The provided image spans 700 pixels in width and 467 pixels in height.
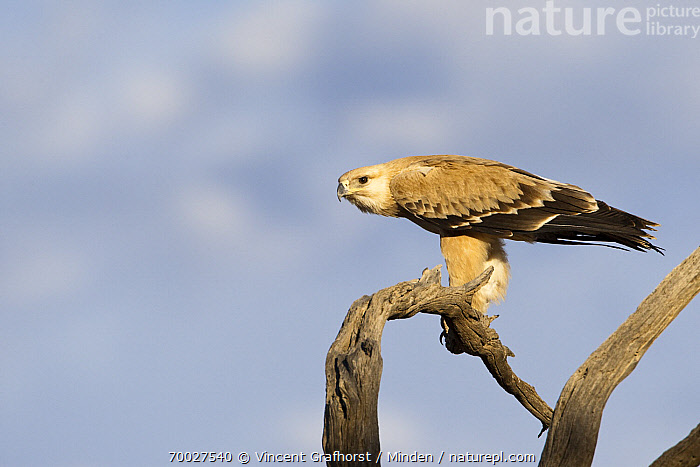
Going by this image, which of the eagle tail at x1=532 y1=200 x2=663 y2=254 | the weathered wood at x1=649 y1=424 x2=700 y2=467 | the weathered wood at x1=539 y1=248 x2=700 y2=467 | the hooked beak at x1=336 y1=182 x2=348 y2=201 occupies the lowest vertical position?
the weathered wood at x1=649 y1=424 x2=700 y2=467

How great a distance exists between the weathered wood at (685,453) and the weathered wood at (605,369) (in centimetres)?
53

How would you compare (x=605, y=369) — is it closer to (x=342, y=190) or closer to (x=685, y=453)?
(x=685, y=453)

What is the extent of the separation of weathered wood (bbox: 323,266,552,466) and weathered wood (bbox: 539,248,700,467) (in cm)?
123

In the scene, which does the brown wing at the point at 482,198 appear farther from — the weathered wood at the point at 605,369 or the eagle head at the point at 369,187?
the weathered wood at the point at 605,369

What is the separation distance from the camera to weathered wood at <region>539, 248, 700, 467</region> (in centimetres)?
531

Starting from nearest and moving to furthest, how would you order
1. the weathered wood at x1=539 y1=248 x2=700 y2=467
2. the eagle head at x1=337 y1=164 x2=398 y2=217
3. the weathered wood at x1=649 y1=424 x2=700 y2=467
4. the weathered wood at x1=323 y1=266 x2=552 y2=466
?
the weathered wood at x1=323 y1=266 x2=552 y2=466, the weathered wood at x1=649 y1=424 x2=700 y2=467, the weathered wood at x1=539 y1=248 x2=700 y2=467, the eagle head at x1=337 y1=164 x2=398 y2=217

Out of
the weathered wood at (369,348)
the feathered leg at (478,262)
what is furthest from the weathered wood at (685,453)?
the feathered leg at (478,262)

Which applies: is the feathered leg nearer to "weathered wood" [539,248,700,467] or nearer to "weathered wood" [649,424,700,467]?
"weathered wood" [539,248,700,467]

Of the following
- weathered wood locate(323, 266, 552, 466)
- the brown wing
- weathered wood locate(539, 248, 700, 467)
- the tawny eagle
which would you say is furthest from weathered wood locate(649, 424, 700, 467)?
the brown wing

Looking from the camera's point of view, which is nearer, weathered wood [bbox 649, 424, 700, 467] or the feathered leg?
weathered wood [bbox 649, 424, 700, 467]

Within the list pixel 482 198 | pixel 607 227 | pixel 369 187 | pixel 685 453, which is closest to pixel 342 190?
pixel 369 187

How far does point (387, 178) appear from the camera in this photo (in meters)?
8.09

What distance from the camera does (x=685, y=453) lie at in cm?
508

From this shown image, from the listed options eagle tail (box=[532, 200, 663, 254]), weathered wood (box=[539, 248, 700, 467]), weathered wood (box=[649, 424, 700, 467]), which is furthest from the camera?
eagle tail (box=[532, 200, 663, 254])
